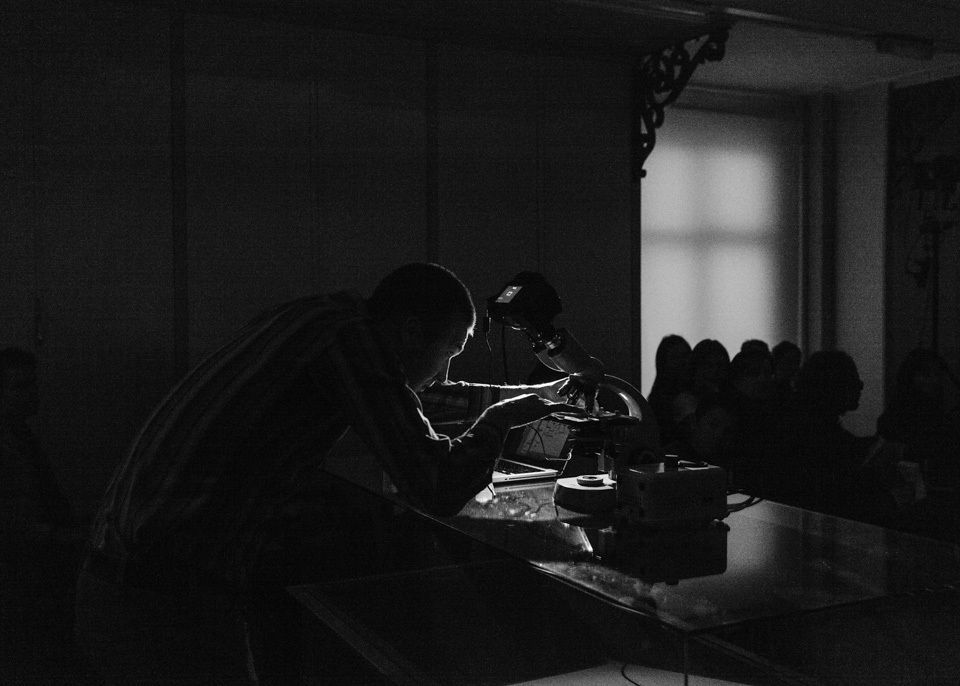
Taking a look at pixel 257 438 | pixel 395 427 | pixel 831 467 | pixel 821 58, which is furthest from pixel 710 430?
pixel 821 58

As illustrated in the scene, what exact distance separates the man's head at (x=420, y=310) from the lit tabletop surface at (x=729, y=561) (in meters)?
0.37

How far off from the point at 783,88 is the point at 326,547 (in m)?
4.62

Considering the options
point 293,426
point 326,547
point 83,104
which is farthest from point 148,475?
point 83,104

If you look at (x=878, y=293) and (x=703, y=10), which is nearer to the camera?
(x=703, y=10)

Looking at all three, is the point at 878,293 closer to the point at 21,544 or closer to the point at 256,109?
the point at 256,109

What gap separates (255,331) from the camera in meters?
1.43

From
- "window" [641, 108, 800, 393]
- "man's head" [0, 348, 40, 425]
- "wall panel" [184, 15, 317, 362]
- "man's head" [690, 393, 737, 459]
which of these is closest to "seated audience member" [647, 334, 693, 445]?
"man's head" [690, 393, 737, 459]

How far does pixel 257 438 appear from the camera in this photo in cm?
140

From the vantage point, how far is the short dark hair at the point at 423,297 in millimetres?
1552

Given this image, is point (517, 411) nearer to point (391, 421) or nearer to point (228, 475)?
point (391, 421)

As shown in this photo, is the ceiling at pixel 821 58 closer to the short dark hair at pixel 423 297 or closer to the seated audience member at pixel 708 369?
the seated audience member at pixel 708 369

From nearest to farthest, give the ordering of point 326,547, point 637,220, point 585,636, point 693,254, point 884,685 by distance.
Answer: point 884,685, point 585,636, point 326,547, point 637,220, point 693,254

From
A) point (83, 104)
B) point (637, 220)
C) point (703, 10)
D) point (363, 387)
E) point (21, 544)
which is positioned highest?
point (703, 10)

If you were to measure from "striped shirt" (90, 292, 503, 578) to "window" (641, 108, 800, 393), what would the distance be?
157 inches
